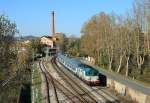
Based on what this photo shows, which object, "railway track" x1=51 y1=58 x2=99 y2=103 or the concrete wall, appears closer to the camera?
the concrete wall

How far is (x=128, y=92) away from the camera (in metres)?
40.0

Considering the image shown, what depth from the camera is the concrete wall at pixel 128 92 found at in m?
35.2

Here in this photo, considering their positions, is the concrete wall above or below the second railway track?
above

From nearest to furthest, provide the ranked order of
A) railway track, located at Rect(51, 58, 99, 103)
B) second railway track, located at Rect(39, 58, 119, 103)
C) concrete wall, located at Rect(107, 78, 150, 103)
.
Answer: concrete wall, located at Rect(107, 78, 150, 103), second railway track, located at Rect(39, 58, 119, 103), railway track, located at Rect(51, 58, 99, 103)

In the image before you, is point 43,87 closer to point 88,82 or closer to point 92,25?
point 88,82

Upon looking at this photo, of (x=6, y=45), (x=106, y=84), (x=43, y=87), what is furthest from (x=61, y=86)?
(x=6, y=45)

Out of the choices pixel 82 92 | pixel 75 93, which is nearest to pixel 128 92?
pixel 82 92

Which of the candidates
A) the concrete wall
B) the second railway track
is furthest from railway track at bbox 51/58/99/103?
the concrete wall

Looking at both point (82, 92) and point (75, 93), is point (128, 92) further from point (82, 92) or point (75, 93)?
point (75, 93)

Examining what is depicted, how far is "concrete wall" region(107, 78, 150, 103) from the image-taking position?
116ft

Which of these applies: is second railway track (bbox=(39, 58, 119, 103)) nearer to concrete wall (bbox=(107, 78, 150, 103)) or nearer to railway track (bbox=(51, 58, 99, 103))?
railway track (bbox=(51, 58, 99, 103))

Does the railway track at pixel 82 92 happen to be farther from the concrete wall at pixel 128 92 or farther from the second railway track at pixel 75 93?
the concrete wall at pixel 128 92

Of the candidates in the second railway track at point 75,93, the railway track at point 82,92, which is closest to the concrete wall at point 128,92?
the second railway track at point 75,93

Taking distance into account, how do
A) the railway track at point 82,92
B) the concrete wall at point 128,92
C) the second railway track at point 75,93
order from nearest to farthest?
1. the concrete wall at point 128,92
2. the second railway track at point 75,93
3. the railway track at point 82,92
